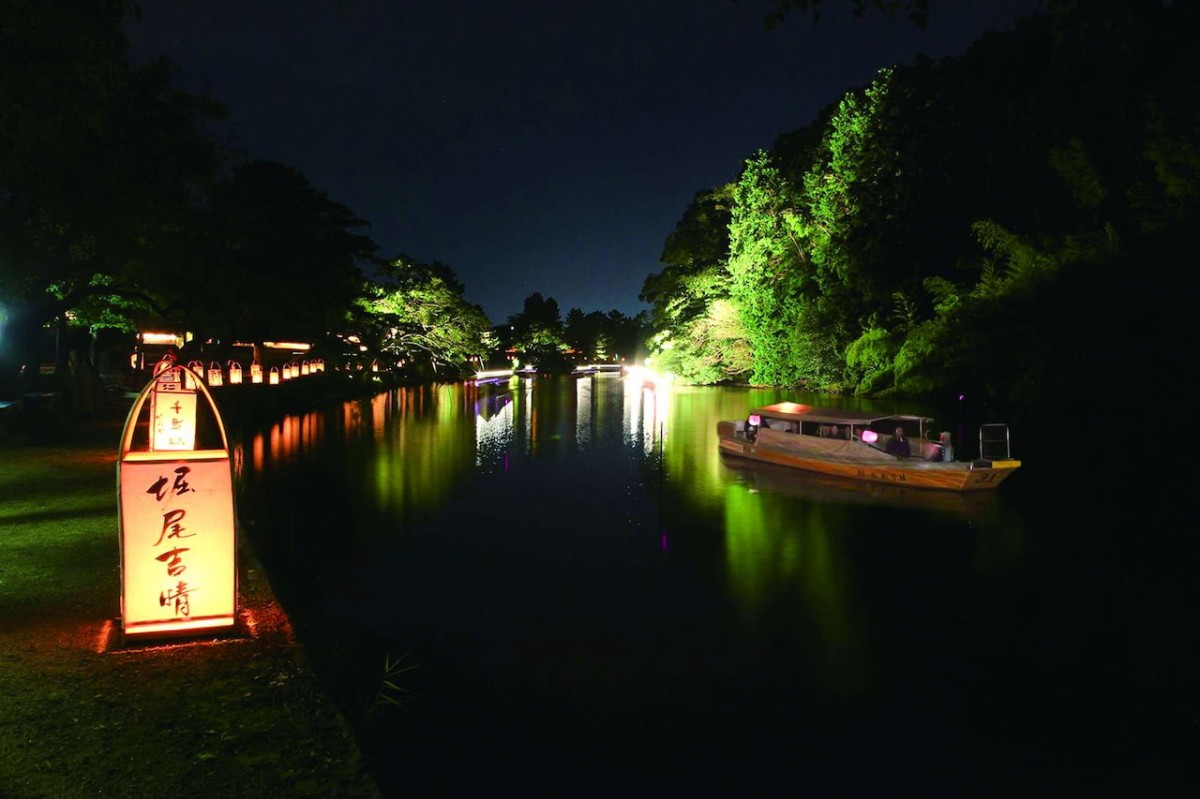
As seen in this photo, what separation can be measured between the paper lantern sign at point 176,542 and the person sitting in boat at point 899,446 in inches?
519

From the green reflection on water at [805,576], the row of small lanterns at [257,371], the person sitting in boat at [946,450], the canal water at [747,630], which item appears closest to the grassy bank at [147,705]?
the canal water at [747,630]

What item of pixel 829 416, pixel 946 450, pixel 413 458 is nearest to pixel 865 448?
pixel 829 416

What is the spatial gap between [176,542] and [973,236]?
110 feet

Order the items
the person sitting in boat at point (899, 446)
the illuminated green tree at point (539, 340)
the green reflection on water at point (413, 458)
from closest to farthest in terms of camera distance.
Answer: the green reflection on water at point (413, 458)
the person sitting in boat at point (899, 446)
the illuminated green tree at point (539, 340)

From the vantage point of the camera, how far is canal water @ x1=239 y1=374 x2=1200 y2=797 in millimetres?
5520

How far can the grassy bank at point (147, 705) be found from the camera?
4.23m

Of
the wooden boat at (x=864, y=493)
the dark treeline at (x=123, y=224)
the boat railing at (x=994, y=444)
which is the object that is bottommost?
the wooden boat at (x=864, y=493)

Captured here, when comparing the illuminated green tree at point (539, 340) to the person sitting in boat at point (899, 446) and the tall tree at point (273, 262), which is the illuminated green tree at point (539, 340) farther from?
the person sitting in boat at point (899, 446)

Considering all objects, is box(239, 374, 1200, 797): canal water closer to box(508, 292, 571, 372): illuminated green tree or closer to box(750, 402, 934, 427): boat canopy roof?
box(750, 402, 934, 427): boat canopy roof

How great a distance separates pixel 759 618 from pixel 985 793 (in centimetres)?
318

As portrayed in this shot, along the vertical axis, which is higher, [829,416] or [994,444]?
[829,416]

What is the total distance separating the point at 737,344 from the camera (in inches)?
2121

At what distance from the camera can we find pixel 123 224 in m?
17.3

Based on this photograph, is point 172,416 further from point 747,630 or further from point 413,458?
point 747,630
